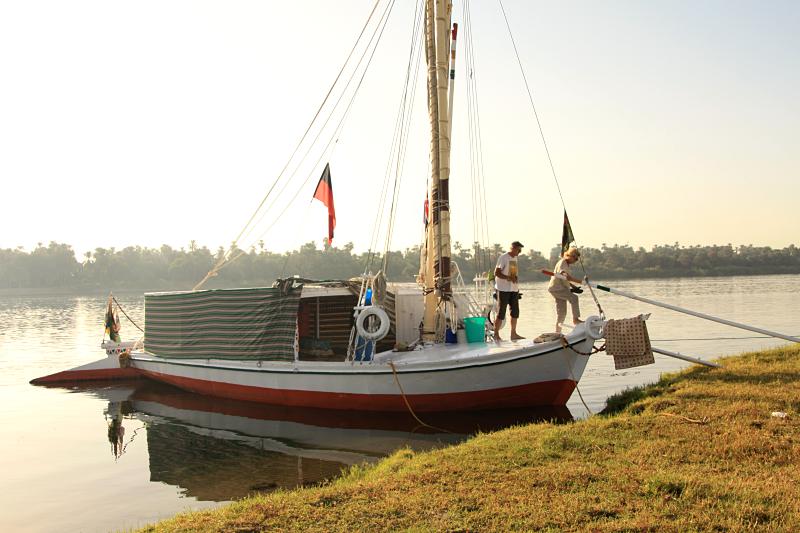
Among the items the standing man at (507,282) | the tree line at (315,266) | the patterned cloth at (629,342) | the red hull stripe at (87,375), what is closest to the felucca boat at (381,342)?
the patterned cloth at (629,342)

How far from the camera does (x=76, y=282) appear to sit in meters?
131

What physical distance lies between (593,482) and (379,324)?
8.26m

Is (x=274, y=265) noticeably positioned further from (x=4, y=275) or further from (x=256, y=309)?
(x=256, y=309)

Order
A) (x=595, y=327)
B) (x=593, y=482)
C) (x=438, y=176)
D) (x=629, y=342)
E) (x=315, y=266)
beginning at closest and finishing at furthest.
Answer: (x=593, y=482)
(x=629, y=342)
(x=595, y=327)
(x=438, y=176)
(x=315, y=266)

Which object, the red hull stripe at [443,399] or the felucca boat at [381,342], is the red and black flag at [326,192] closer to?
the felucca boat at [381,342]

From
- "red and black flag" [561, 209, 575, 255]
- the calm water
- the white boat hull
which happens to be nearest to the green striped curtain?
the white boat hull

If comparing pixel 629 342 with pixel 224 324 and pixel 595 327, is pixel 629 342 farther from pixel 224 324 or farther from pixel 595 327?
pixel 224 324

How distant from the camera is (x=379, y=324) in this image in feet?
48.0

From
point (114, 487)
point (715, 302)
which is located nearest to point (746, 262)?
point (715, 302)

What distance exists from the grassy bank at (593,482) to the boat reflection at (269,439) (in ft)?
6.79

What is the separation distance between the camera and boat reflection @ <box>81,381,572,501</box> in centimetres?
1125

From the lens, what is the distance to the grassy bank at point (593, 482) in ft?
19.2

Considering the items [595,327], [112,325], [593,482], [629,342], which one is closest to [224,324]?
[112,325]

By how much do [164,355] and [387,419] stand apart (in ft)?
26.7
